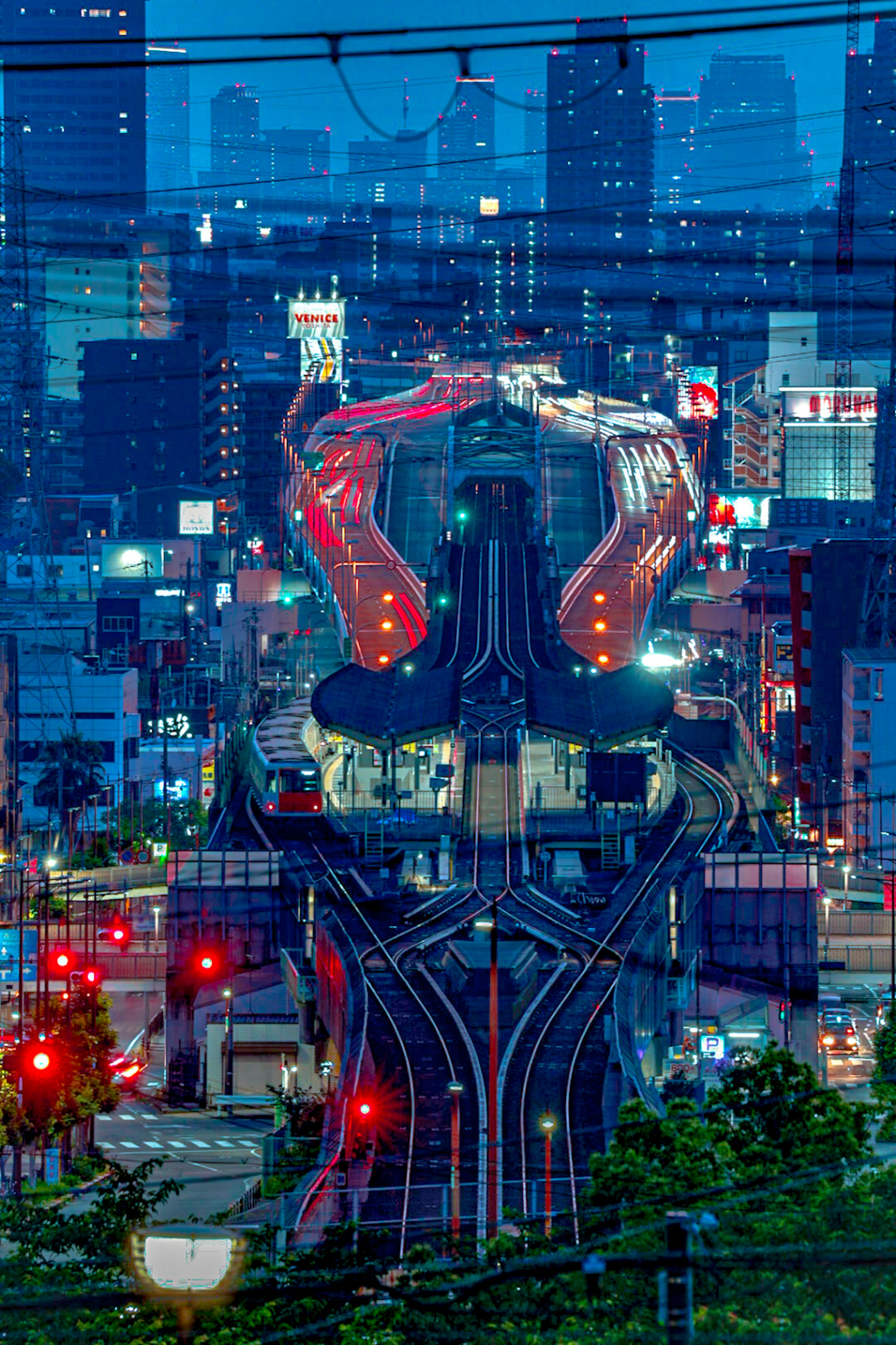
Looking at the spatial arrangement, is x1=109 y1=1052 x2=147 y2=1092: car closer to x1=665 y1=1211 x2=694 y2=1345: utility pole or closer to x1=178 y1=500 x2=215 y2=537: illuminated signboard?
x1=665 y1=1211 x2=694 y2=1345: utility pole

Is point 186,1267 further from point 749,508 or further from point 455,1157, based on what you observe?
point 749,508

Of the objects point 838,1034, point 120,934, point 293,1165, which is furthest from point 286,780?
point 293,1165

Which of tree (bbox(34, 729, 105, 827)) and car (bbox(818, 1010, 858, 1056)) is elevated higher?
tree (bbox(34, 729, 105, 827))

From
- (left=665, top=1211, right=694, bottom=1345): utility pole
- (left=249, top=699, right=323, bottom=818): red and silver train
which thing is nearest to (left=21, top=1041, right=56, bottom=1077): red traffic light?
(left=665, top=1211, right=694, bottom=1345): utility pole

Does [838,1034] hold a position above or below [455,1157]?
below

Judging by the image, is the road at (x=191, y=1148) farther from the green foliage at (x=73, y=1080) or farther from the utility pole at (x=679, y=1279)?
the utility pole at (x=679, y=1279)

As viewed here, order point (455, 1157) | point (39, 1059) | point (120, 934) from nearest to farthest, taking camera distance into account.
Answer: point (455, 1157)
point (39, 1059)
point (120, 934)

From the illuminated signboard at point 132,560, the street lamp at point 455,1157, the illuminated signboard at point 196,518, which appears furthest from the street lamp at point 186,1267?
the illuminated signboard at point 196,518
